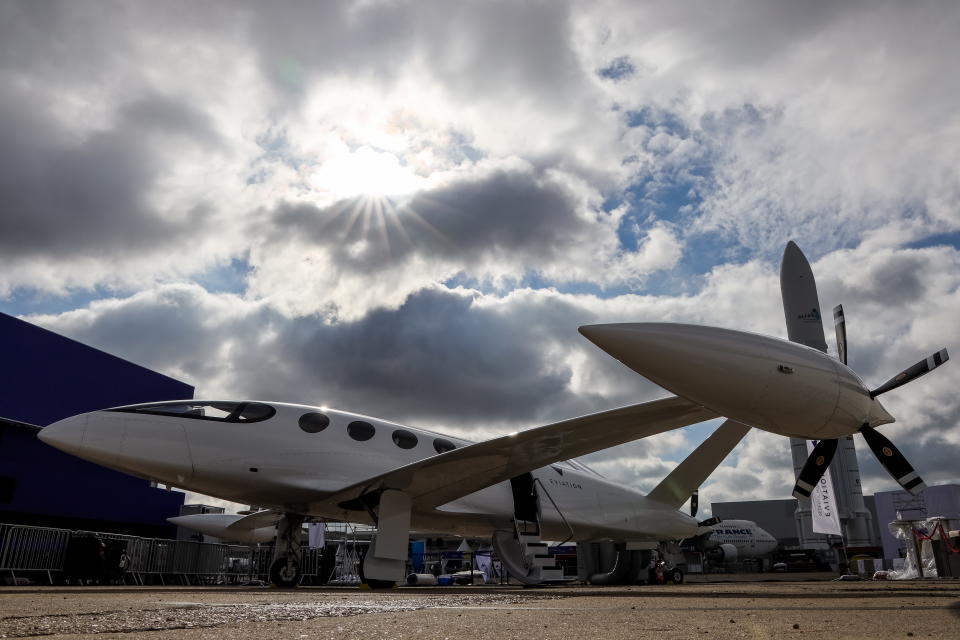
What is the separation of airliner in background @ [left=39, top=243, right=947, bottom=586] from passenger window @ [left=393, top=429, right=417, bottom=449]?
0.11ft

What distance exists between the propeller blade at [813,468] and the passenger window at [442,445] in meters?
7.29

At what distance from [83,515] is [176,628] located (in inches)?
1065

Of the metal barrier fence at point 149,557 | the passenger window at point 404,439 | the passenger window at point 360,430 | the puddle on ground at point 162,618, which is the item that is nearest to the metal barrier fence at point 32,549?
the metal barrier fence at point 149,557

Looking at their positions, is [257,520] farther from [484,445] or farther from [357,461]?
[484,445]

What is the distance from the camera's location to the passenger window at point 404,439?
553 inches

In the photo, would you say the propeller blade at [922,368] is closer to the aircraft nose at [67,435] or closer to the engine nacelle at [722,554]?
the aircraft nose at [67,435]

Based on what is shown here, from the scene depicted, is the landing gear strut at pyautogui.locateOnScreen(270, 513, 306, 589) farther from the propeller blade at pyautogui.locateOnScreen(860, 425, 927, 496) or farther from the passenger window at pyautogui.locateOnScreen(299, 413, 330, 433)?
the propeller blade at pyautogui.locateOnScreen(860, 425, 927, 496)

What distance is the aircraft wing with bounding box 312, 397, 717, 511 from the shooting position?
10383 mm

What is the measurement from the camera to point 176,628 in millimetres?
3508

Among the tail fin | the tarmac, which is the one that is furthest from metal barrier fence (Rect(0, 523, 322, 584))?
the tarmac

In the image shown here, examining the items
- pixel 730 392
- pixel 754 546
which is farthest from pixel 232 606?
pixel 754 546

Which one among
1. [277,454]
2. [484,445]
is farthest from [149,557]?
[484,445]

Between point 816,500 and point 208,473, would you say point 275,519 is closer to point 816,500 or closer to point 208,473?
point 208,473

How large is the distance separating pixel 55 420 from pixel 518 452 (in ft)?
68.6
